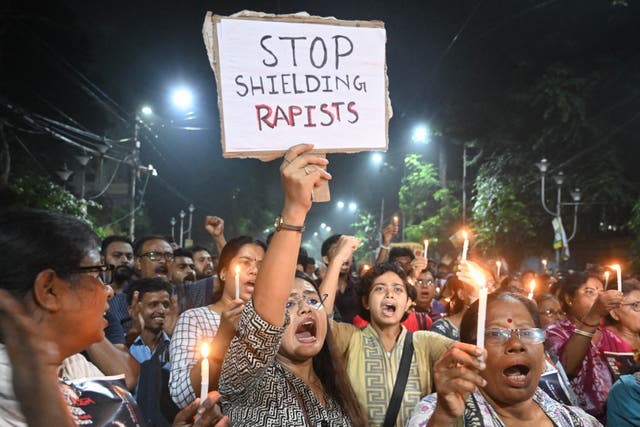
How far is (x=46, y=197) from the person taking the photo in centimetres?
1375

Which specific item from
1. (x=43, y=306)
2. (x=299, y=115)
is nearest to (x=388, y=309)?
(x=299, y=115)

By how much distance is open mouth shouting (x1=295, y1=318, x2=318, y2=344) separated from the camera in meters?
2.76

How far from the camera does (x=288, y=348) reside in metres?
2.71

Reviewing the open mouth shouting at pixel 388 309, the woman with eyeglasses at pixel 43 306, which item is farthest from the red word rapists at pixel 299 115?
the open mouth shouting at pixel 388 309

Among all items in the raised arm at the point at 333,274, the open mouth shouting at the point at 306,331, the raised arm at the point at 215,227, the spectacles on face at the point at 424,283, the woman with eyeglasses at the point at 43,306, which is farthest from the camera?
the spectacles on face at the point at 424,283

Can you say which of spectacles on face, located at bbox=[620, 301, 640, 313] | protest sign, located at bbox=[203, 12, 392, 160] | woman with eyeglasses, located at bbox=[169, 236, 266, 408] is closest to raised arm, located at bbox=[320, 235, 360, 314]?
woman with eyeglasses, located at bbox=[169, 236, 266, 408]

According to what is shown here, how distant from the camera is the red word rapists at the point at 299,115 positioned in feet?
7.89

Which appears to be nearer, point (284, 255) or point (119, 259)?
point (284, 255)

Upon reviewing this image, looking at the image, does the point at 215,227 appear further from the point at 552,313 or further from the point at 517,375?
the point at 552,313

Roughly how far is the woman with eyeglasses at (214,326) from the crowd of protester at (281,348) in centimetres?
1

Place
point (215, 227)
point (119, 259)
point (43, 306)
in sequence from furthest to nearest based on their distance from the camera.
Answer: point (119, 259)
point (215, 227)
point (43, 306)

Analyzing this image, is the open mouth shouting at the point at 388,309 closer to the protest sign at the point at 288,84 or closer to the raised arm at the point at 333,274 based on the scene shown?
the raised arm at the point at 333,274

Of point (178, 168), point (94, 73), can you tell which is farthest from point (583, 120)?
point (178, 168)

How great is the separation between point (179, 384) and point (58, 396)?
1.71m
